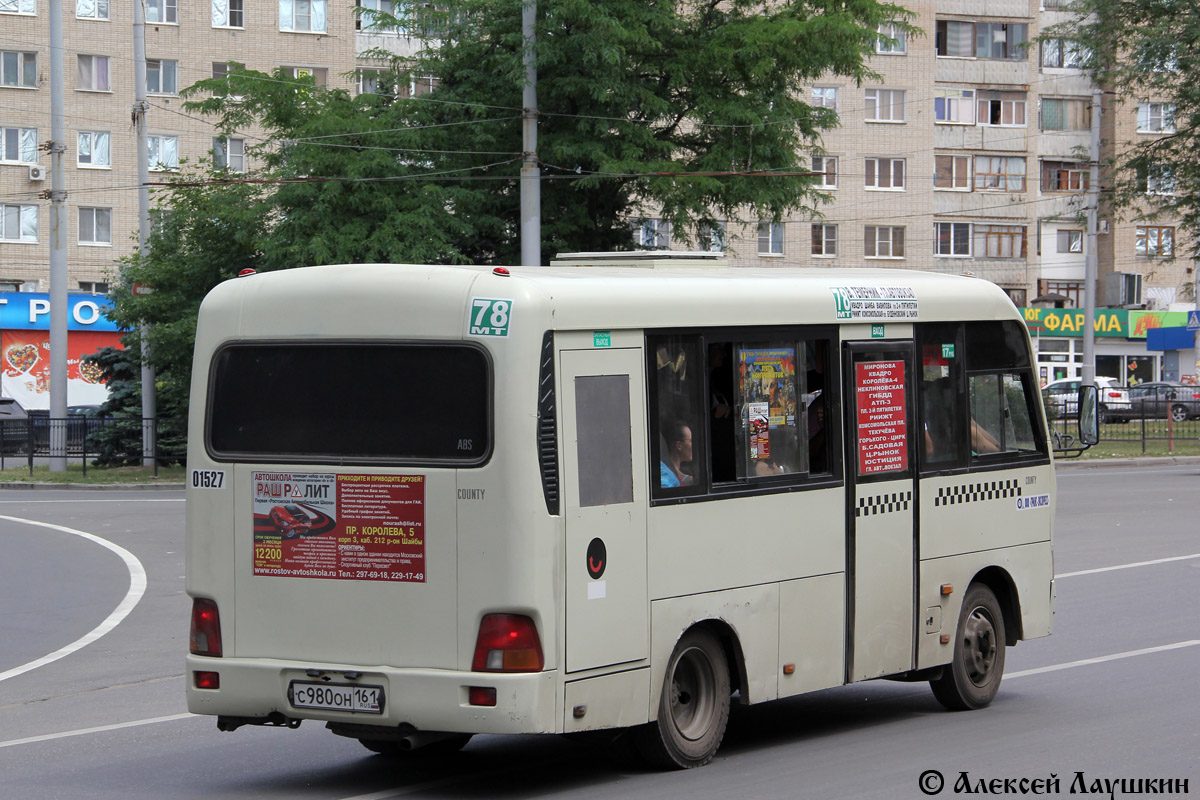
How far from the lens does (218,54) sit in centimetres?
5744

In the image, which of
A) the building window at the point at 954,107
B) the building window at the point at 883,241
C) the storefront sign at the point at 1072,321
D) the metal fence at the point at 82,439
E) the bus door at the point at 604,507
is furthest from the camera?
the storefront sign at the point at 1072,321

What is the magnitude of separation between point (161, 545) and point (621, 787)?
14.7m

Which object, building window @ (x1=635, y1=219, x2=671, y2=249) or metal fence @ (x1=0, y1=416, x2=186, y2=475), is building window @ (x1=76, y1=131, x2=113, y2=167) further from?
building window @ (x1=635, y1=219, x2=671, y2=249)

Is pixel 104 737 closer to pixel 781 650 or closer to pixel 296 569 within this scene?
pixel 296 569

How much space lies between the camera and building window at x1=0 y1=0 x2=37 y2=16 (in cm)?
5572

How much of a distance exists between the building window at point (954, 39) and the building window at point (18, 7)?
37295 millimetres

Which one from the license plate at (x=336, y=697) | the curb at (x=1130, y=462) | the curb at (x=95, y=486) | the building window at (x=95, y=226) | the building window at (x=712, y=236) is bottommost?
the curb at (x=95, y=486)

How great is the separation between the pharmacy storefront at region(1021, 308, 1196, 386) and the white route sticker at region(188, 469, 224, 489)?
7217 cm

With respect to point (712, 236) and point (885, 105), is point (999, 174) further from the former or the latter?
point (712, 236)

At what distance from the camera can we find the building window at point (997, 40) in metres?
72.4

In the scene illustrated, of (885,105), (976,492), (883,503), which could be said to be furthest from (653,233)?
(885,105)

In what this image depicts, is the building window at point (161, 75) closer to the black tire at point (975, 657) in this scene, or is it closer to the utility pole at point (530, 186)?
the utility pole at point (530, 186)

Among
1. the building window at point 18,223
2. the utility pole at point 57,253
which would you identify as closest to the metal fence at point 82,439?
the utility pole at point 57,253

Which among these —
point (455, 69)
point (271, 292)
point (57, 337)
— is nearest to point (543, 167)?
point (455, 69)
